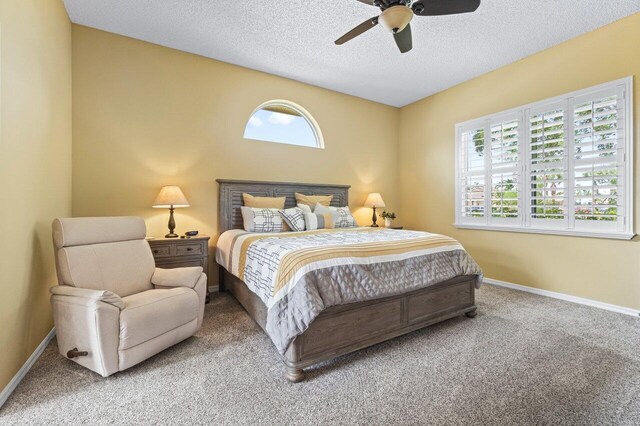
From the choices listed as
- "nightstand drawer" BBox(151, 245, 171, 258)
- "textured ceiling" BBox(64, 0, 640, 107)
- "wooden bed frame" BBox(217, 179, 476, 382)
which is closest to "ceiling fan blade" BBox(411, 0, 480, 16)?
"textured ceiling" BBox(64, 0, 640, 107)

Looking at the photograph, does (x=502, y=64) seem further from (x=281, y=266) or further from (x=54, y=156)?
(x=54, y=156)

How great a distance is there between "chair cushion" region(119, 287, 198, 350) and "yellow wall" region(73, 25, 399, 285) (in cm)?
157

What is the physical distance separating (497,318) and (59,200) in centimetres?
429

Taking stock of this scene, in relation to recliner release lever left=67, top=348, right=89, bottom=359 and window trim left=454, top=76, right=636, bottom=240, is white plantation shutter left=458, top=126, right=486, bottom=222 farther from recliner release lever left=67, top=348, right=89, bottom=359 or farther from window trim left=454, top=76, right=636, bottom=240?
recliner release lever left=67, top=348, right=89, bottom=359

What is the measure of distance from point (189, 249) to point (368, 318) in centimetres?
211

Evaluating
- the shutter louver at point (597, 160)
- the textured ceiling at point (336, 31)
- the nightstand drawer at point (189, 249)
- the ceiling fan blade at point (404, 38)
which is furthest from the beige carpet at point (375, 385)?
the textured ceiling at point (336, 31)

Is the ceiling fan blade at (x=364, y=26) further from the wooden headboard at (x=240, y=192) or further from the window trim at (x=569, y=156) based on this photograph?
the window trim at (x=569, y=156)

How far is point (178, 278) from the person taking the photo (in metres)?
2.34

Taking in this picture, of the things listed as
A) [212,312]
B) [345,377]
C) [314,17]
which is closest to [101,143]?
[212,312]

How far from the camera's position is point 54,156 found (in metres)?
2.45

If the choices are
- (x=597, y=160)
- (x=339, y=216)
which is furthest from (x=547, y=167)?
(x=339, y=216)

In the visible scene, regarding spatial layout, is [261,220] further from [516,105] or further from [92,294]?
Answer: [516,105]

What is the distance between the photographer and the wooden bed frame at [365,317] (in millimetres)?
1891

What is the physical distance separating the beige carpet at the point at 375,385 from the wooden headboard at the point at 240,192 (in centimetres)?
159
